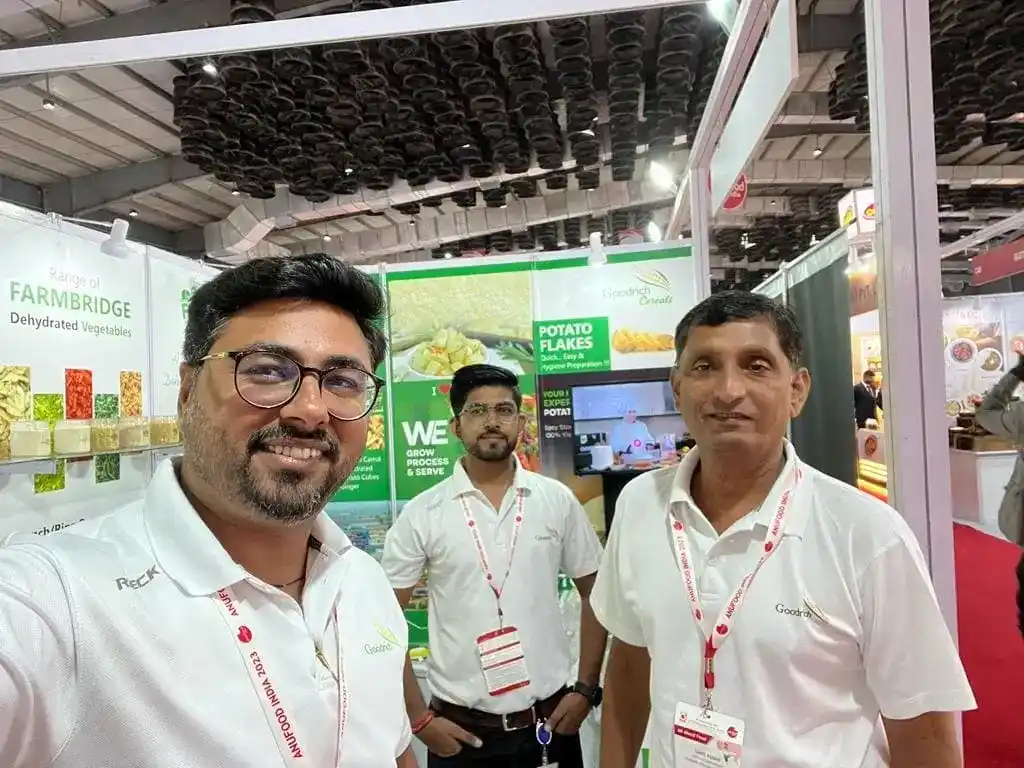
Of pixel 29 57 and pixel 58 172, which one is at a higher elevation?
pixel 58 172

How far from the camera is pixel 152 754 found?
3.04ft

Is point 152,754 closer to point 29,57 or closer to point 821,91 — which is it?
point 29,57

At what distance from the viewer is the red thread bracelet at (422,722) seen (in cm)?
231

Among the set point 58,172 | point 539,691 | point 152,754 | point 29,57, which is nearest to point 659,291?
point 539,691

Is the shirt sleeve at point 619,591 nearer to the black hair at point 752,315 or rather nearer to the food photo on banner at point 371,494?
the black hair at point 752,315

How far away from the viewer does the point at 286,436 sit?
111 centimetres

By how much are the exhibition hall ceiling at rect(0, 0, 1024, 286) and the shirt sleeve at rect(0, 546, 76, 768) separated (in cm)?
205

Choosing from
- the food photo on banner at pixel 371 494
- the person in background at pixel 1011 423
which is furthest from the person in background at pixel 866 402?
the food photo on banner at pixel 371 494

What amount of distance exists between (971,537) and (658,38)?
20.1 feet

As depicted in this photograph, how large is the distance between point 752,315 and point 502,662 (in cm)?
149

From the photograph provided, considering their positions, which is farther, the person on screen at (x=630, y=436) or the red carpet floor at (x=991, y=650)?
the person on screen at (x=630, y=436)

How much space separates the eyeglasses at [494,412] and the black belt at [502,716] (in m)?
1.00

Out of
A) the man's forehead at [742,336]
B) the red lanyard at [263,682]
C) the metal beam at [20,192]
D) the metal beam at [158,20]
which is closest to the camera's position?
the red lanyard at [263,682]

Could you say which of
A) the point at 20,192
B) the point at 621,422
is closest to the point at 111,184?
the point at 20,192
